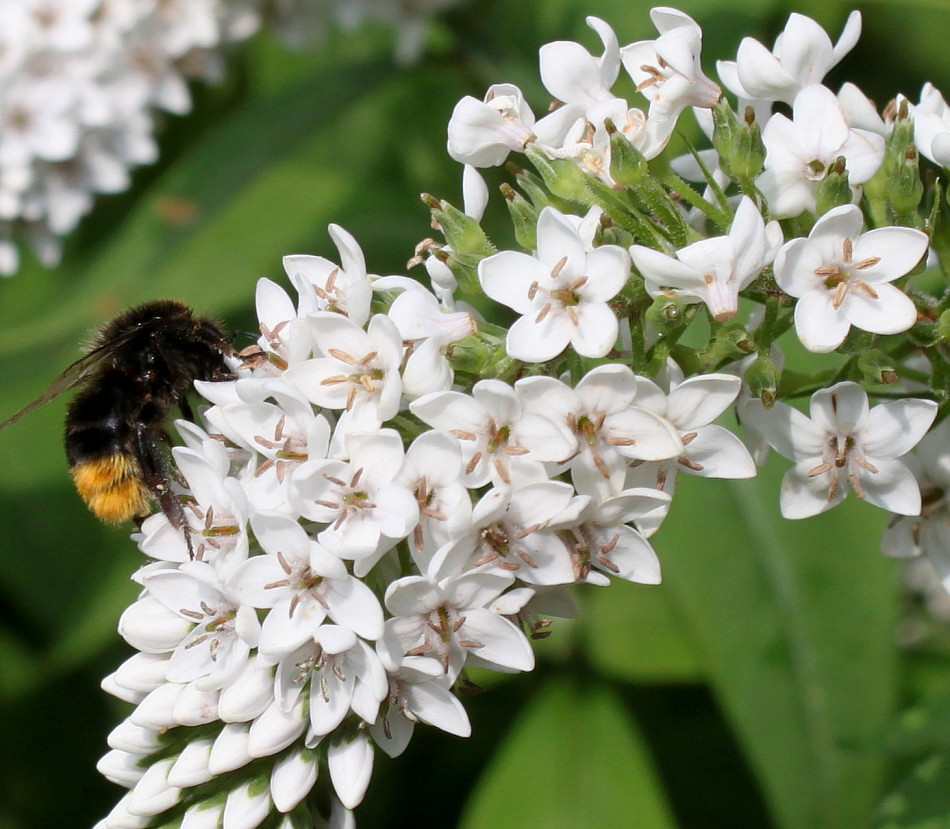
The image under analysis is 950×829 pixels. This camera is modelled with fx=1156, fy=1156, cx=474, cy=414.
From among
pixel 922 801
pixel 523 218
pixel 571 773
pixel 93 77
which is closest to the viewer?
pixel 523 218

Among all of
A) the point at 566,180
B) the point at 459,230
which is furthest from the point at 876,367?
the point at 459,230

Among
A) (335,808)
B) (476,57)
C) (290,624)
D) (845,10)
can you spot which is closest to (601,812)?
(335,808)

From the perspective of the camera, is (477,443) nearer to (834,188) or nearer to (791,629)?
(834,188)

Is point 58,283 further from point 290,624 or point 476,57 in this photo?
point 290,624

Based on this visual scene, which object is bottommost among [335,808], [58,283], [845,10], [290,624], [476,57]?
[335,808]

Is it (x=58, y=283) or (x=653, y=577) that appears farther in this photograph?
(x=58, y=283)

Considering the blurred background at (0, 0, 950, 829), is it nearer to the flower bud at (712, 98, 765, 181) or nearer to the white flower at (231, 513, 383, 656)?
the flower bud at (712, 98, 765, 181)

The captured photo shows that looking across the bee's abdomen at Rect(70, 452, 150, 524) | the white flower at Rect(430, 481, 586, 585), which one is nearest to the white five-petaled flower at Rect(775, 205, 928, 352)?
the white flower at Rect(430, 481, 586, 585)
